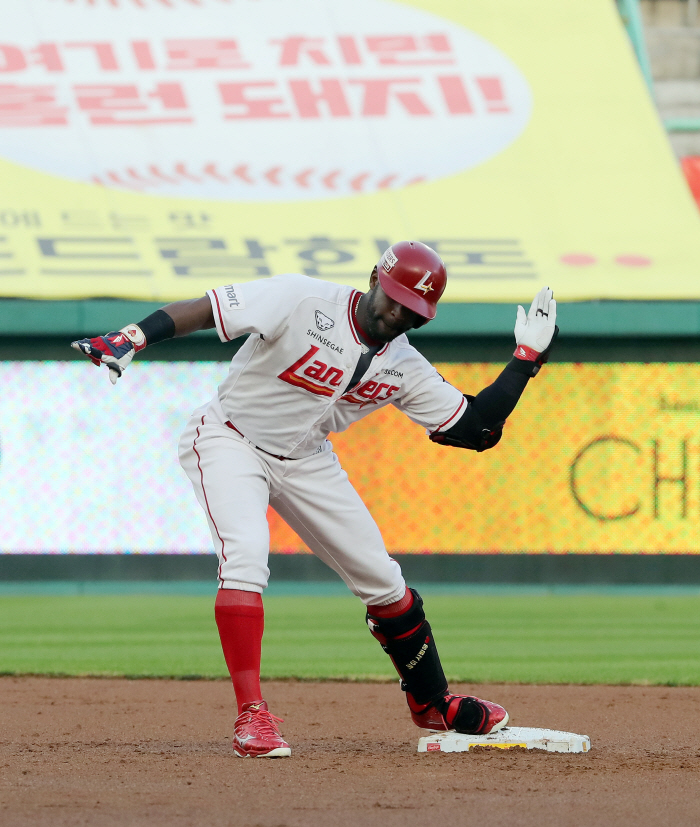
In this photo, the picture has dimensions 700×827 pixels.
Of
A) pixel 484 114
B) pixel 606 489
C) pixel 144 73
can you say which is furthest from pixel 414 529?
pixel 144 73

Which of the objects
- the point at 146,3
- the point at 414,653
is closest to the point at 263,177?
the point at 146,3

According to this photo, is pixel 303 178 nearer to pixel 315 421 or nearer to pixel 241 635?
pixel 315 421

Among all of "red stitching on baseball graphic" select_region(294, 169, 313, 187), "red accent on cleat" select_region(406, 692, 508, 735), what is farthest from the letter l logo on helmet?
"red stitching on baseball graphic" select_region(294, 169, 313, 187)

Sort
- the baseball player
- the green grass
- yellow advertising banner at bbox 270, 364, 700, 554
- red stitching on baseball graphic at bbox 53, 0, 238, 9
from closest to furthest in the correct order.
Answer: the baseball player, the green grass, yellow advertising banner at bbox 270, 364, 700, 554, red stitching on baseball graphic at bbox 53, 0, 238, 9

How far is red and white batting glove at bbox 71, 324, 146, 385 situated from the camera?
3615 millimetres

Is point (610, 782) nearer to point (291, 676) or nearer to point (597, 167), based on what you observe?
point (291, 676)

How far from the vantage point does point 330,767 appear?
3695 mm

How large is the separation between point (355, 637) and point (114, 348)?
15.9 ft

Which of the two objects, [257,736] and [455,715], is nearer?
[257,736]

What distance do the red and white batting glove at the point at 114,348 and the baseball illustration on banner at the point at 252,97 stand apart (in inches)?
329

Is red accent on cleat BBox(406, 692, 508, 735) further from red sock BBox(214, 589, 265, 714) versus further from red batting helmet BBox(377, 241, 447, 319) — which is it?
red batting helmet BBox(377, 241, 447, 319)

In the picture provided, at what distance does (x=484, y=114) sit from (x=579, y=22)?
1722 millimetres

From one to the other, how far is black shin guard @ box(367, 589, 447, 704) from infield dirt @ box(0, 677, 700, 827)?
221mm

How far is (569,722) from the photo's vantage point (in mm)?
4953
